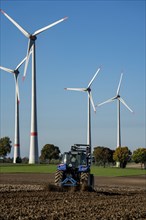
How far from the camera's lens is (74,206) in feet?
76.4

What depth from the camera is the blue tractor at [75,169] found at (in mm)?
33625

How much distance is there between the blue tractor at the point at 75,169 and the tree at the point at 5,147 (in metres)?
158

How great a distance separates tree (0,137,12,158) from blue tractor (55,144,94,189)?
519 feet

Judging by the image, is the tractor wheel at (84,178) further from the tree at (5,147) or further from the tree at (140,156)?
the tree at (5,147)

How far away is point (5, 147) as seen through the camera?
193 meters

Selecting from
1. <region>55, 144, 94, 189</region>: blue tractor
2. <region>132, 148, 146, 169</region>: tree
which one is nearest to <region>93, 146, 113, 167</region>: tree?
<region>132, 148, 146, 169</region>: tree

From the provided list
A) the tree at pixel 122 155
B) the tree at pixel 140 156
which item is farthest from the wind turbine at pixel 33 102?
the tree at pixel 140 156

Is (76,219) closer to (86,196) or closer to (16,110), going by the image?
(86,196)

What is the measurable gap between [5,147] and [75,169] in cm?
16127

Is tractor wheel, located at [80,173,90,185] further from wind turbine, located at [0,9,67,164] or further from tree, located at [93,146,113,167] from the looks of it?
tree, located at [93,146,113,167]

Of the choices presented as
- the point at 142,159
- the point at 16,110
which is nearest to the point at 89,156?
the point at 16,110

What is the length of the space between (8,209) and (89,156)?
621 inches

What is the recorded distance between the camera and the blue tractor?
33.6 metres

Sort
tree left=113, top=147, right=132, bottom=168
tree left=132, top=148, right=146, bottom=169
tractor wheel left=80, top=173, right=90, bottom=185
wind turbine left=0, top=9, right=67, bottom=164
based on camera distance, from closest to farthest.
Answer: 1. tractor wheel left=80, top=173, right=90, bottom=185
2. wind turbine left=0, top=9, right=67, bottom=164
3. tree left=113, top=147, right=132, bottom=168
4. tree left=132, top=148, right=146, bottom=169
